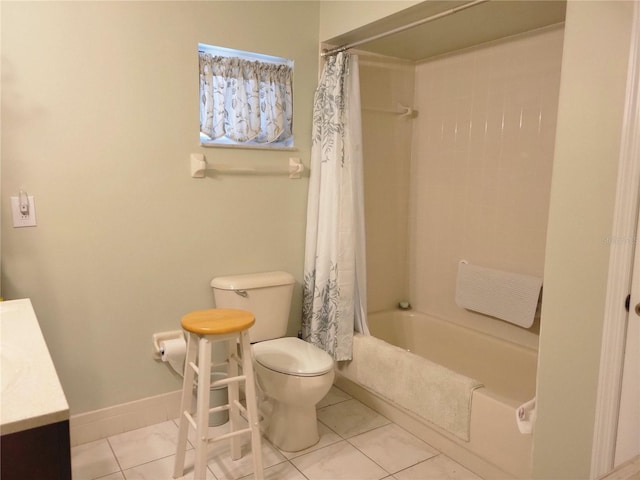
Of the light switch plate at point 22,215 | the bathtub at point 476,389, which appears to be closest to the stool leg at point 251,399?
the bathtub at point 476,389

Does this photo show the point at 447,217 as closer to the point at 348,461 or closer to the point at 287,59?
the point at 287,59

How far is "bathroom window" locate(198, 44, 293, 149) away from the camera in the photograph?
7.90 ft

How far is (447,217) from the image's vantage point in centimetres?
309

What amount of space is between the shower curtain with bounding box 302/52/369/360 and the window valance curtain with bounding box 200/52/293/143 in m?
0.20

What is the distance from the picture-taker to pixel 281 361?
2207 mm

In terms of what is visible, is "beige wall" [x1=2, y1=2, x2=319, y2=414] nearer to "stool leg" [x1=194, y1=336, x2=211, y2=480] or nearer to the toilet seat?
the toilet seat

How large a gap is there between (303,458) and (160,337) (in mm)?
912

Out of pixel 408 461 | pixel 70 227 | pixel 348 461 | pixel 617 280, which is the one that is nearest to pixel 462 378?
pixel 408 461

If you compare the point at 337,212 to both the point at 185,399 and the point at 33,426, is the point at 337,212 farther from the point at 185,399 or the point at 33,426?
the point at 33,426

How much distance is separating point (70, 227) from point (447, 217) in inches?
84.9

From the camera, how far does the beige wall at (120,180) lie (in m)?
2.02

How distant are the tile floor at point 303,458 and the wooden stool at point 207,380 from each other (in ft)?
0.59

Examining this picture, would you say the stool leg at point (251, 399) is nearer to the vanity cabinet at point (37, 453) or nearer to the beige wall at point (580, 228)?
the vanity cabinet at point (37, 453)

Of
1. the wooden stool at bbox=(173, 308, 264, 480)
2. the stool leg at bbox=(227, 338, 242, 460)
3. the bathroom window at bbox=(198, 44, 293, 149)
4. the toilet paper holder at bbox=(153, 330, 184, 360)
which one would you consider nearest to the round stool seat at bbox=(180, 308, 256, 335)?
the wooden stool at bbox=(173, 308, 264, 480)
